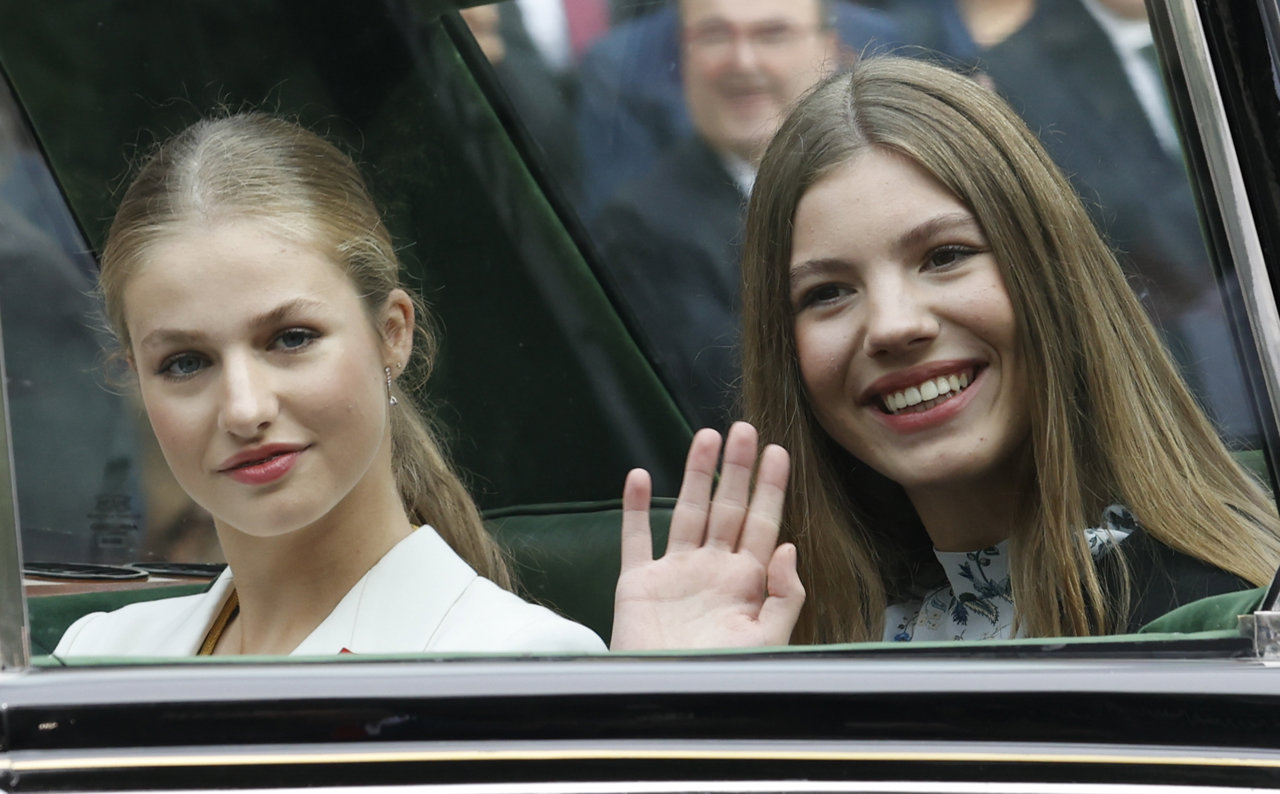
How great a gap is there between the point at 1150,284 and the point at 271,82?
3.47 ft

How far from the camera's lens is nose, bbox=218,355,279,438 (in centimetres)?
143

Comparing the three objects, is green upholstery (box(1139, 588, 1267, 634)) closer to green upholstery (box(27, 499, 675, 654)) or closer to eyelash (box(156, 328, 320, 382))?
green upholstery (box(27, 499, 675, 654))

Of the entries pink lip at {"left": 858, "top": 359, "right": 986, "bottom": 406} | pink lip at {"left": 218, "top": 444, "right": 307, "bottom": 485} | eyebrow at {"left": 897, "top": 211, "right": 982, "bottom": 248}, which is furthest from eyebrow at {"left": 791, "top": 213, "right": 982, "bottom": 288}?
pink lip at {"left": 218, "top": 444, "right": 307, "bottom": 485}

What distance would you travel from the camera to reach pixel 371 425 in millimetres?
1542

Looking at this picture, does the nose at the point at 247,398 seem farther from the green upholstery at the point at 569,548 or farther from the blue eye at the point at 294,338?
the green upholstery at the point at 569,548

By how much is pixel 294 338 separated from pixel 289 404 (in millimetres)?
74

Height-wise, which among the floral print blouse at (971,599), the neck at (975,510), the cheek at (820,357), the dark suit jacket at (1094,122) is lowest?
the floral print blouse at (971,599)

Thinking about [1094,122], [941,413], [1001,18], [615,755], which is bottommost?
[615,755]

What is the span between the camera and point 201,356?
57.5 inches

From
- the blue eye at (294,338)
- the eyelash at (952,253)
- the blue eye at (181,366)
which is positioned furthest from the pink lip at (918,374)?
the blue eye at (181,366)

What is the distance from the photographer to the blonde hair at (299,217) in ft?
5.11

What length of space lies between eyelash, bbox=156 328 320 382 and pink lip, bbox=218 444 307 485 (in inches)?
4.1

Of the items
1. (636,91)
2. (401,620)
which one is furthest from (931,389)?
(401,620)

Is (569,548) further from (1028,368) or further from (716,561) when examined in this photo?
(1028,368)
